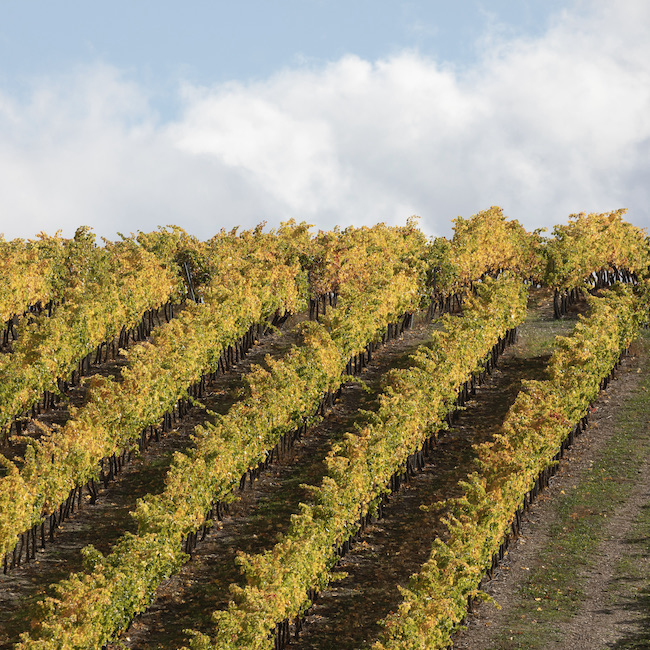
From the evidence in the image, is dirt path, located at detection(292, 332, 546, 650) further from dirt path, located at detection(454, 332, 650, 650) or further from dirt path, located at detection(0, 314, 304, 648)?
dirt path, located at detection(0, 314, 304, 648)

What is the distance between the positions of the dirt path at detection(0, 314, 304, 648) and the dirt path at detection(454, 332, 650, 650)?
577 inches

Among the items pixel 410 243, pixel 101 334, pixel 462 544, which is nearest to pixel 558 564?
pixel 462 544

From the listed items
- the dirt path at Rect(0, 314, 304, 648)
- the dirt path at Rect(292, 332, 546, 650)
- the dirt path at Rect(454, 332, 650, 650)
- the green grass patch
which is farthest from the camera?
the dirt path at Rect(0, 314, 304, 648)

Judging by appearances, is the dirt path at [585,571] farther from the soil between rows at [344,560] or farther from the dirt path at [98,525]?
the dirt path at [98,525]

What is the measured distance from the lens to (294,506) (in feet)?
151

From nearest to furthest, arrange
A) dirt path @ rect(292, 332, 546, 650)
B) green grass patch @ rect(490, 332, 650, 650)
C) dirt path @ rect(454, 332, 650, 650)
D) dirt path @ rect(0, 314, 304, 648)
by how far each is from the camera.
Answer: dirt path @ rect(454, 332, 650, 650) → green grass patch @ rect(490, 332, 650, 650) → dirt path @ rect(292, 332, 546, 650) → dirt path @ rect(0, 314, 304, 648)

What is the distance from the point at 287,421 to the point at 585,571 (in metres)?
14.3

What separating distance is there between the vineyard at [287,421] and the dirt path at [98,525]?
114 mm

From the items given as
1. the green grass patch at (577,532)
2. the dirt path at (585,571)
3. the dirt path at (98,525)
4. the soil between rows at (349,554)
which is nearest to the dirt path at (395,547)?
the soil between rows at (349,554)

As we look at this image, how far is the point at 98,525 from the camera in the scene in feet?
150

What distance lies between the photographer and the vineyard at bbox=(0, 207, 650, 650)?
3822cm

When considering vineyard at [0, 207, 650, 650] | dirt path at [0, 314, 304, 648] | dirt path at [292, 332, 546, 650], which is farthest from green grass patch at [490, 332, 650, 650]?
dirt path at [0, 314, 304, 648]

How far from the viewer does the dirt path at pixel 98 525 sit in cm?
4138

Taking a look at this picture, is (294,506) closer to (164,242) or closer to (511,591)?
(511,591)
